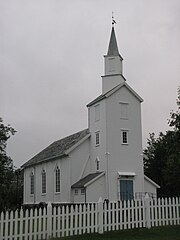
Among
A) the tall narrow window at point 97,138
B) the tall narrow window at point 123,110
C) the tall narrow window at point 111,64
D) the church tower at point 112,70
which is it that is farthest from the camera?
the tall narrow window at point 111,64

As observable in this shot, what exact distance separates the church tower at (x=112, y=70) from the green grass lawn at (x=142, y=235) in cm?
2111

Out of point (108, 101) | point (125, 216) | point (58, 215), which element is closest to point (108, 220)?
point (125, 216)

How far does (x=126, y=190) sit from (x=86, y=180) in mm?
3627

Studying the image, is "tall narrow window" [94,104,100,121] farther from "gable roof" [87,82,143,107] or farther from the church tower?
the church tower

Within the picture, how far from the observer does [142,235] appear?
53.5ft

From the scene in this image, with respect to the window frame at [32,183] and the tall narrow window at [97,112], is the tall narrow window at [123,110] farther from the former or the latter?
the window frame at [32,183]

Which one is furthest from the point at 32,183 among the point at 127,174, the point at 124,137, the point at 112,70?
the point at 112,70

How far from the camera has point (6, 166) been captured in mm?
21344

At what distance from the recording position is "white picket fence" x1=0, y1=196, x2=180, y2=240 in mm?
14750

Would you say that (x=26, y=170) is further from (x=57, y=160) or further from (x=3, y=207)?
(x=3, y=207)

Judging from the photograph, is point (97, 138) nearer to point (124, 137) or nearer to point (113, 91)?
point (124, 137)

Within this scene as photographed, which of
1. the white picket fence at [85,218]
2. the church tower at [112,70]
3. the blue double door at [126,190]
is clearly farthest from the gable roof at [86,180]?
the white picket fence at [85,218]

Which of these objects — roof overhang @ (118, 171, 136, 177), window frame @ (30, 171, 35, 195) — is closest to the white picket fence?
roof overhang @ (118, 171, 136, 177)

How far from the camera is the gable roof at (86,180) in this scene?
1308 inches
